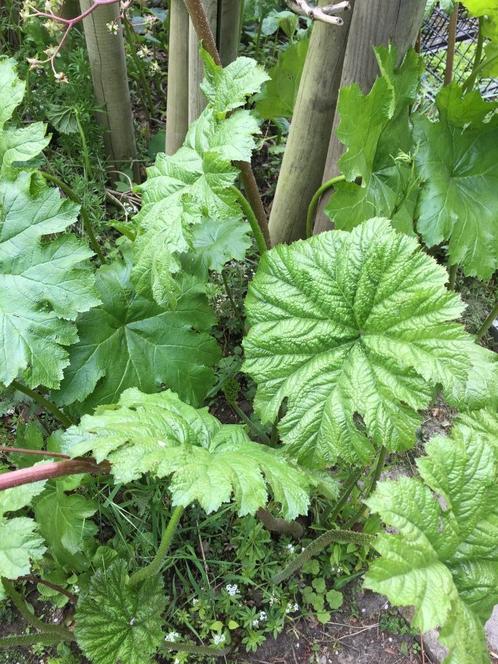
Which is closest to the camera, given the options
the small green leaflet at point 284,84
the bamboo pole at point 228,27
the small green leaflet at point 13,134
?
the small green leaflet at point 13,134

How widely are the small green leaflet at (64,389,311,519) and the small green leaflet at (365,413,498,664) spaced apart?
22 centimetres

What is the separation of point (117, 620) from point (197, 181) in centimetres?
119

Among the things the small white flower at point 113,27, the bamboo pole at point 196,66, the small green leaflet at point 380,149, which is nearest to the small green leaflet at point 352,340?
the small green leaflet at point 380,149

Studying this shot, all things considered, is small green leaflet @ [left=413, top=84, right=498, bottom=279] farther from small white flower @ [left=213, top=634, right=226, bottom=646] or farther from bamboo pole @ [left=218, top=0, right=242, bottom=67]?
small white flower @ [left=213, top=634, right=226, bottom=646]

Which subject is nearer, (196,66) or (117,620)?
(117,620)

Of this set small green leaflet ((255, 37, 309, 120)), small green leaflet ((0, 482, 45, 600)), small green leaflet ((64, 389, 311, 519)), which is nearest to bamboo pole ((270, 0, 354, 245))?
small green leaflet ((255, 37, 309, 120))

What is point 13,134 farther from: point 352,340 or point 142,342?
point 352,340

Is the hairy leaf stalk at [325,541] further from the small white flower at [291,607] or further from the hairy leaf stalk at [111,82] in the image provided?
the hairy leaf stalk at [111,82]

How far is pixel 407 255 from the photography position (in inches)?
48.9

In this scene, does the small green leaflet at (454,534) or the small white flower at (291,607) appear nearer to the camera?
the small green leaflet at (454,534)

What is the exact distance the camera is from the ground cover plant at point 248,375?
3.51 feet

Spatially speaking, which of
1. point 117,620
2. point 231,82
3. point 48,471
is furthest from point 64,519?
point 231,82

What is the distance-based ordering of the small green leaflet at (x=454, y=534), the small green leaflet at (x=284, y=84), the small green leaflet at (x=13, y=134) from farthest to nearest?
the small green leaflet at (x=284, y=84)
the small green leaflet at (x=13, y=134)
the small green leaflet at (x=454, y=534)

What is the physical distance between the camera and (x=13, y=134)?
1561 millimetres
